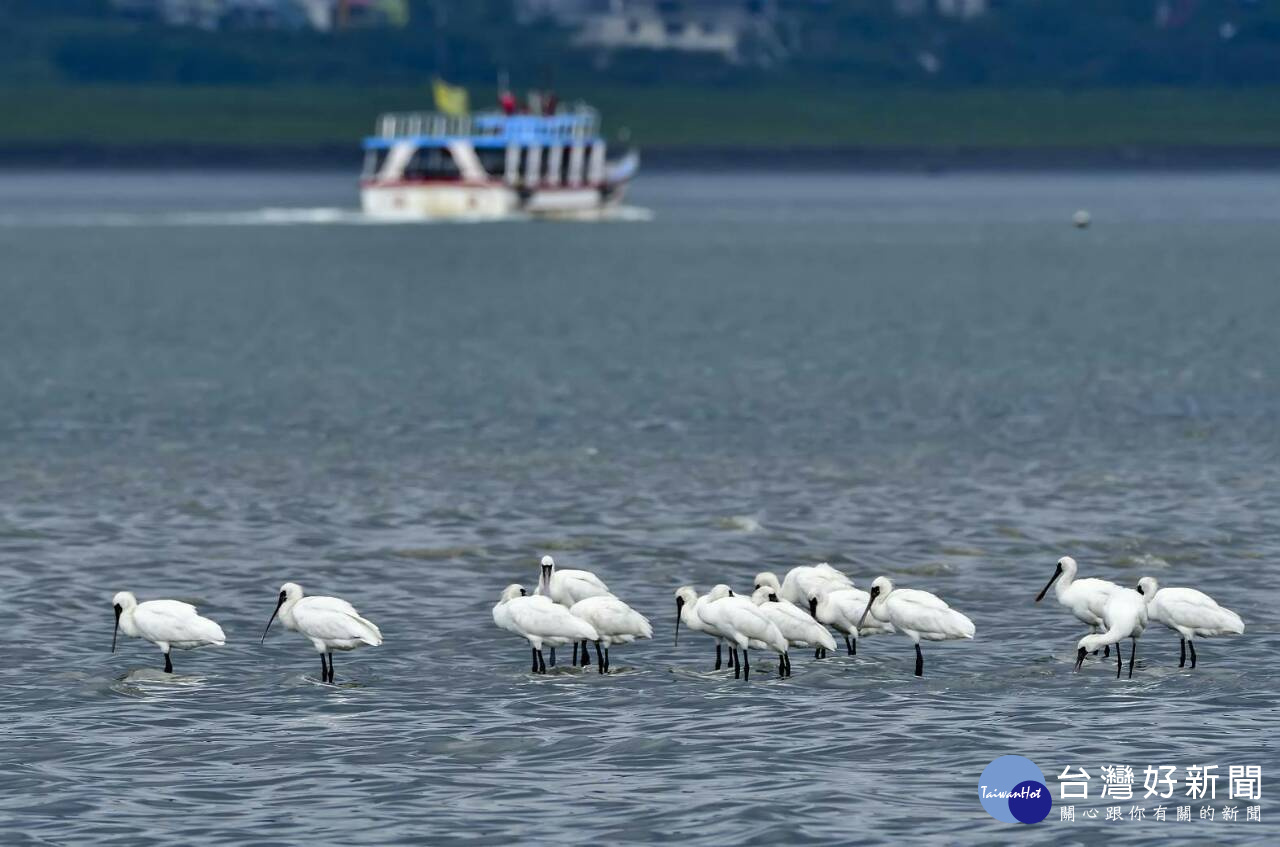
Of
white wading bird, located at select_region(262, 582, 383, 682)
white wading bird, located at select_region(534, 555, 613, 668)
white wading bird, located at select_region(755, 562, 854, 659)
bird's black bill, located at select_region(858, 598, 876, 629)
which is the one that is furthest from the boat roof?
bird's black bill, located at select_region(858, 598, 876, 629)

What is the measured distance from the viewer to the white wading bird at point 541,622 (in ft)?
79.5

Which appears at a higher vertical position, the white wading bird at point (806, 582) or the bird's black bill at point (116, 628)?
the white wading bird at point (806, 582)

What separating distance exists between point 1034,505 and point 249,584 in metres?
12.7

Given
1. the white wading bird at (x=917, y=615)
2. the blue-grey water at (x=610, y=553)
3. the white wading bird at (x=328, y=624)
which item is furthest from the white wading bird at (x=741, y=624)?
the white wading bird at (x=328, y=624)

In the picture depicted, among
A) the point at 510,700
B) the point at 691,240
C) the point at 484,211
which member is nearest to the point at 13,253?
the point at 484,211

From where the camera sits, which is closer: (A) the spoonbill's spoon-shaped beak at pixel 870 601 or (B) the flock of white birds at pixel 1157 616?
(B) the flock of white birds at pixel 1157 616

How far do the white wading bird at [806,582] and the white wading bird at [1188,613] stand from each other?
3.24 metres

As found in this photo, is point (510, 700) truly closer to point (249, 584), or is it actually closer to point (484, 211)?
point (249, 584)

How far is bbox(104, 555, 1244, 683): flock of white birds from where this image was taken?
24078mm

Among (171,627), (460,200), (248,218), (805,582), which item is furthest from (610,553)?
(248,218)

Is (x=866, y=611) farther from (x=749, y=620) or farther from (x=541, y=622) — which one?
(x=541, y=622)

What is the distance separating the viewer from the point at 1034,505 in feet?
122

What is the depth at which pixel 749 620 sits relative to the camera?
23.9 meters

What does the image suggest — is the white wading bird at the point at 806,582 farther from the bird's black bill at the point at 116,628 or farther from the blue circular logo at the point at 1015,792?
the bird's black bill at the point at 116,628
